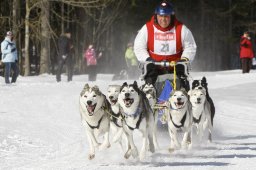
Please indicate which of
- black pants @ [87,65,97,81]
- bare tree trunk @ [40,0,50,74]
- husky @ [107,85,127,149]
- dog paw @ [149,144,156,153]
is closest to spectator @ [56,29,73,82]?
black pants @ [87,65,97,81]

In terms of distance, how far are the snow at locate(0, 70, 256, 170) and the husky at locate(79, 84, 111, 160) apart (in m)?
0.21

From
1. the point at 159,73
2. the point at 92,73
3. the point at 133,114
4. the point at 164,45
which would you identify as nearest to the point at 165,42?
the point at 164,45

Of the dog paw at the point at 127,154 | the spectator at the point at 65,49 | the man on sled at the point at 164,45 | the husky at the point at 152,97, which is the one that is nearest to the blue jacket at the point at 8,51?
the spectator at the point at 65,49

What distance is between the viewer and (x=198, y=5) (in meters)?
45.2

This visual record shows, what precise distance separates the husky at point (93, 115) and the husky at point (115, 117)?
145 millimetres

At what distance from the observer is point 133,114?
303 inches

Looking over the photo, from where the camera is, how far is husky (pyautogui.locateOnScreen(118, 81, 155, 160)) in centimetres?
761

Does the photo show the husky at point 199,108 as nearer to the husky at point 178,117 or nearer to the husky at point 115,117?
the husky at point 178,117

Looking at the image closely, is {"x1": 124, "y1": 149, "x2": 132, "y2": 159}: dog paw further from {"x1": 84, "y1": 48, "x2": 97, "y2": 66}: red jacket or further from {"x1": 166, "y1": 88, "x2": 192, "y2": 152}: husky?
{"x1": 84, "y1": 48, "x2": 97, "y2": 66}: red jacket

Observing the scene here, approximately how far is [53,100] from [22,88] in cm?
383

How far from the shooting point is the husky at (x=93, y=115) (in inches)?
305

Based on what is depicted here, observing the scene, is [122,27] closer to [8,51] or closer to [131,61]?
[131,61]

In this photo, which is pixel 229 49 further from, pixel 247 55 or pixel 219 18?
pixel 247 55

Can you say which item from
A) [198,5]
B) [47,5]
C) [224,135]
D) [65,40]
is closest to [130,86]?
[224,135]
